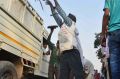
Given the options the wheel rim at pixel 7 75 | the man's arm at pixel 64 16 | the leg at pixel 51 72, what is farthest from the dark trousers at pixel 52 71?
the man's arm at pixel 64 16

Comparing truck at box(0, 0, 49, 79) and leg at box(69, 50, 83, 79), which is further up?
truck at box(0, 0, 49, 79)

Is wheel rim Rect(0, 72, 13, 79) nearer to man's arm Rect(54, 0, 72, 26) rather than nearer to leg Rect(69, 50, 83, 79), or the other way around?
leg Rect(69, 50, 83, 79)

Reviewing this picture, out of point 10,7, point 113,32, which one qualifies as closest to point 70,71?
point 10,7

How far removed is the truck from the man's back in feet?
6.65

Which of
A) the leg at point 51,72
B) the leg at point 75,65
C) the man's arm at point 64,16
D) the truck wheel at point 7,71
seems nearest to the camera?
the leg at point 75,65

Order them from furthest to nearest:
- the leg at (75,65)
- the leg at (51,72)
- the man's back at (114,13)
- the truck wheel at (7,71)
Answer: the leg at (51,72)
the truck wheel at (7,71)
the leg at (75,65)
the man's back at (114,13)

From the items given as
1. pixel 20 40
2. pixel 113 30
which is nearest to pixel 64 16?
pixel 20 40

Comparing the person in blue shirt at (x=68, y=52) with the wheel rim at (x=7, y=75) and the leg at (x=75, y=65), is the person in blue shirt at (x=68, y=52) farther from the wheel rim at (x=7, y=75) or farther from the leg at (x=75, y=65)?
the wheel rim at (x=7, y=75)

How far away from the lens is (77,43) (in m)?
5.40

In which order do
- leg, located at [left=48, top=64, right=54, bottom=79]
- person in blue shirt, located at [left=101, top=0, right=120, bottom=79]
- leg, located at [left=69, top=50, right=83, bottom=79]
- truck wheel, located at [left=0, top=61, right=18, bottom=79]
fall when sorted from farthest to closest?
leg, located at [left=48, top=64, right=54, bottom=79] < truck wheel, located at [left=0, top=61, right=18, bottom=79] < leg, located at [left=69, top=50, right=83, bottom=79] < person in blue shirt, located at [left=101, top=0, right=120, bottom=79]

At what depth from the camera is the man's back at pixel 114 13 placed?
342cm

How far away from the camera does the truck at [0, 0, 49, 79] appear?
520 centimetres

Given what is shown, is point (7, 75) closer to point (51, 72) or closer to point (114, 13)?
point (51, 72)

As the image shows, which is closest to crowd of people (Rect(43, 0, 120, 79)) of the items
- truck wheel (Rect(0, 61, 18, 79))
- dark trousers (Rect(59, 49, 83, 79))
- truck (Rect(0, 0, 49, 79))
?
dark trousers (Rect(59, 49, 83, 79))
